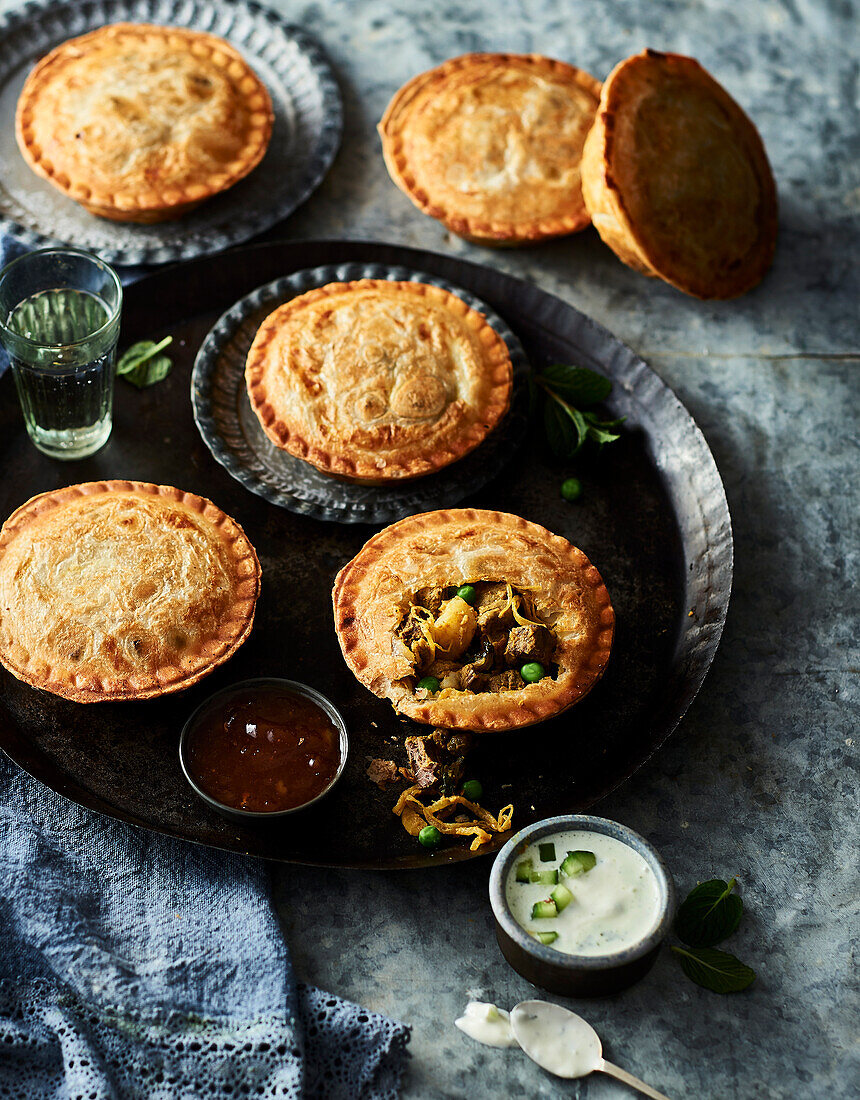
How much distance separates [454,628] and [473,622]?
79mm

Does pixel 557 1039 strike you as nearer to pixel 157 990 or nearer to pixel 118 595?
pixel 157 990

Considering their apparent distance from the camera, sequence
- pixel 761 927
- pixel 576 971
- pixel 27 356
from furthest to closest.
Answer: pixel 27 356, pixel 761 927, pixel 576 971

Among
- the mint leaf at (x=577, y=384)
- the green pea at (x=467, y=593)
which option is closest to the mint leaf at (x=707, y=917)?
the green pea at (x=467, y=593)

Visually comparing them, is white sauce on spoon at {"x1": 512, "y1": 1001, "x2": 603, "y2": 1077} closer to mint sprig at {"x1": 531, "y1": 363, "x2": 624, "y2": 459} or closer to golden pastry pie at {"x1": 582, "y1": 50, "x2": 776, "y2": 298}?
mint sprig at {"x1": 531, "y1": 363, "x2": 624, "y2": 459}

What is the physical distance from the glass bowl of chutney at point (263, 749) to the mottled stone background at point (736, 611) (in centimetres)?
41

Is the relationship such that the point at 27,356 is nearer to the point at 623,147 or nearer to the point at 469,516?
the point at 469,516

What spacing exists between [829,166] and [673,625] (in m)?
3.62

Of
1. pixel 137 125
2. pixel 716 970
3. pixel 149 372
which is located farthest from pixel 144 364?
pixel 716 970

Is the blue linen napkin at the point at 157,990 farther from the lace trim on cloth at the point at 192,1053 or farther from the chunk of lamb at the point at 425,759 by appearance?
the chunk of lamb at the point at 425,759


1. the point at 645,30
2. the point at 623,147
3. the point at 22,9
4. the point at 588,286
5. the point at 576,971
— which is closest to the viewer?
the point at 576,971

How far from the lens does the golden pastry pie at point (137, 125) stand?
5.31 m

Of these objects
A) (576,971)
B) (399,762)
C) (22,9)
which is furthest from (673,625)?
(22,9)

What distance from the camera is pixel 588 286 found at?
5738 millimetres

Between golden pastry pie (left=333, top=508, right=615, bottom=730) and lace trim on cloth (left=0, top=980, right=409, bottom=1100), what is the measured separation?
1.07 meters
